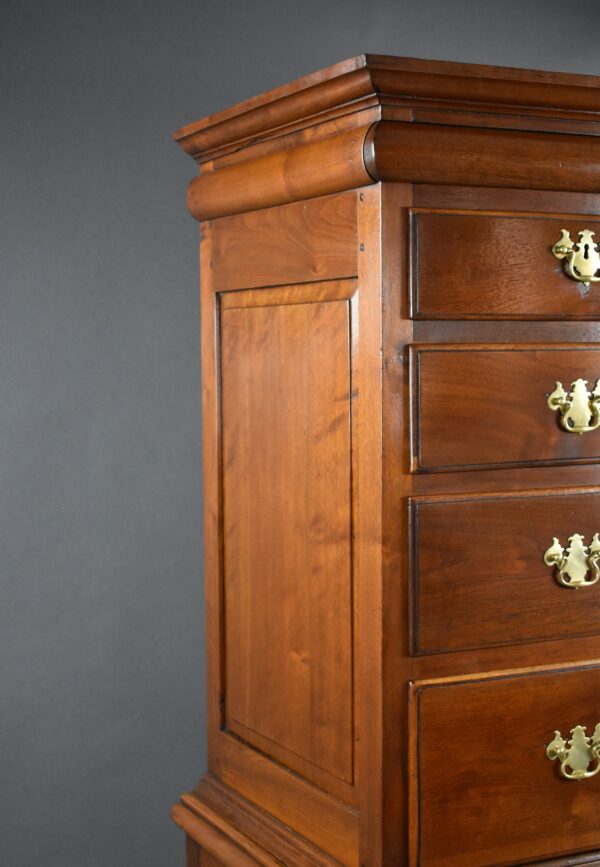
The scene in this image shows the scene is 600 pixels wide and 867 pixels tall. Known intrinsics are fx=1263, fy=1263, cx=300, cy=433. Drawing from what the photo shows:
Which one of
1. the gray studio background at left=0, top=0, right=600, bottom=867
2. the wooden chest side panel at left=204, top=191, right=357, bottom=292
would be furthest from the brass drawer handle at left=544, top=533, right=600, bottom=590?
the gray studio background at left=0, top=0, right=600, bottom=867

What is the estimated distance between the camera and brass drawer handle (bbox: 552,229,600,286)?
163cm

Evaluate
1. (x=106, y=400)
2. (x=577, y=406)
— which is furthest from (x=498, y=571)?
(x=106, y=400)

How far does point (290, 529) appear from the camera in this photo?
1783mm

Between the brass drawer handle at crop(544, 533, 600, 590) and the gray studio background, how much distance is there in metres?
0.97

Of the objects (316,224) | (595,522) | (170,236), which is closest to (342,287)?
(316,224)

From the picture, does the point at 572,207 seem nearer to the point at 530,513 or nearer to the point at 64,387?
the point at 530,513

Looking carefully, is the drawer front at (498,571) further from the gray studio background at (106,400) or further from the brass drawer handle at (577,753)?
the gray studio background at (106,400)

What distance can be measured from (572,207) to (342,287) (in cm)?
32

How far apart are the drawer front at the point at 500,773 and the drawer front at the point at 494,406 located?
0.29 m

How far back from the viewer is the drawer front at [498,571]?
5.20 ft

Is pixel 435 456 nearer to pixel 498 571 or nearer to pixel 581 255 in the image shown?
pixel 498 571

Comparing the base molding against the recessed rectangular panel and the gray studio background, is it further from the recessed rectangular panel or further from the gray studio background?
the gray studio background

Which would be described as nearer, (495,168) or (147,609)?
(495,168)

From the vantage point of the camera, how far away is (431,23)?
2586mm
